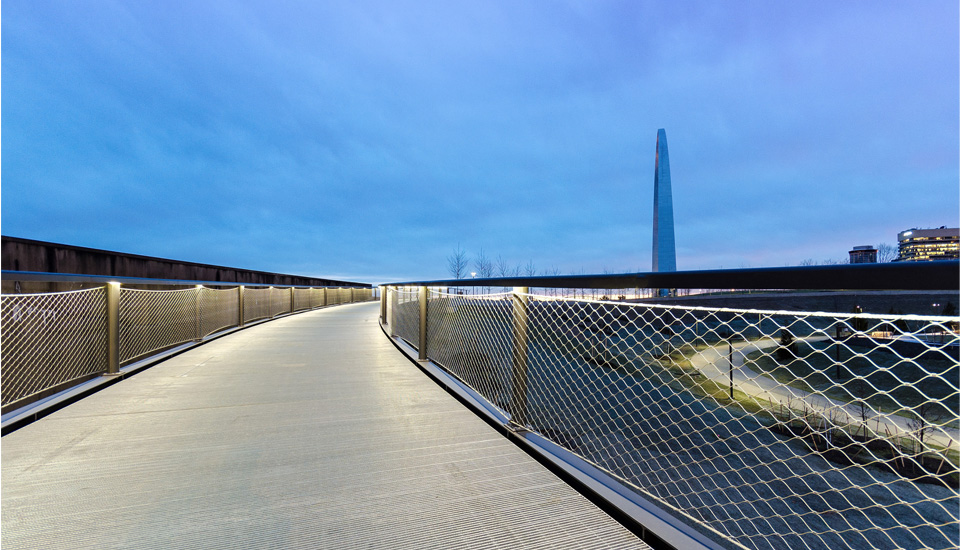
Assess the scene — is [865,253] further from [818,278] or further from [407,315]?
[407,315]

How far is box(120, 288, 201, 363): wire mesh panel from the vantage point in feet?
17.7

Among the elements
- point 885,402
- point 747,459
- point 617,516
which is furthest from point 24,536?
point 885,402

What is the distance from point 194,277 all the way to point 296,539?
1575cm

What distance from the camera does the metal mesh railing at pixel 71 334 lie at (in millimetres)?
3988

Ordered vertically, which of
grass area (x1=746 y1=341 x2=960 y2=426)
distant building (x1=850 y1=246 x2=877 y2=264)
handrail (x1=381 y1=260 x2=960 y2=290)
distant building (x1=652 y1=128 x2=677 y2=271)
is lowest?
grass area (x1=746 y1=341 x2=960 y2=426)

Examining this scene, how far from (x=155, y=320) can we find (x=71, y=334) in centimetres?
181

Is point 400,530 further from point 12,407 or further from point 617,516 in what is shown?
point 12,407

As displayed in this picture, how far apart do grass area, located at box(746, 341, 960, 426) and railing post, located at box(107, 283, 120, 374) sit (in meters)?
6.16

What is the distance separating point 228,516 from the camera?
2.28 metres

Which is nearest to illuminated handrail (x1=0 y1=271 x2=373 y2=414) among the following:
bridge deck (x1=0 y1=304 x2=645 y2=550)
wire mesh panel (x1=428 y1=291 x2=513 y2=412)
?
bridge deck (x1=0 y1=304 x2=645 y2=550)

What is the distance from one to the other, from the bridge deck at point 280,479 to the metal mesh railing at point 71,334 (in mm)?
565

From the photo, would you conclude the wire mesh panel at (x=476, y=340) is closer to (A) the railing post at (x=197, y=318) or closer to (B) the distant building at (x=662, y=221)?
(A) the railing post at (x=197, y=318)

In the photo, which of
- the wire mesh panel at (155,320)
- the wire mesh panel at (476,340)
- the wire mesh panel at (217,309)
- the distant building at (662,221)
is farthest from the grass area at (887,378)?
the distant building at (662,221)

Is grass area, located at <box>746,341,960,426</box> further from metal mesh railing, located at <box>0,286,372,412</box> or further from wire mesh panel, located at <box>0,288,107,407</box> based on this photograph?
wire mesh panel, located at <box>0,288,107,407</box>
